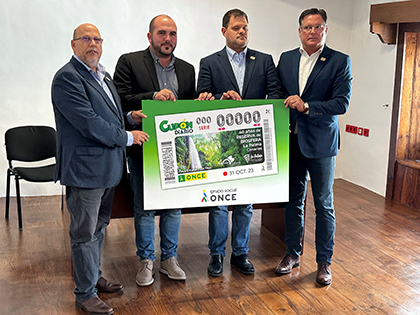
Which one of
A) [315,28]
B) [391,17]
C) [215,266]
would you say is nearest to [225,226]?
[215,266]

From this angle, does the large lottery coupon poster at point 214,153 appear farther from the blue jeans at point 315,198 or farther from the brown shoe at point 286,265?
the brown shoe at point 286,265

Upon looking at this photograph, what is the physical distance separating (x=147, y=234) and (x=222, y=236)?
0.52 meters

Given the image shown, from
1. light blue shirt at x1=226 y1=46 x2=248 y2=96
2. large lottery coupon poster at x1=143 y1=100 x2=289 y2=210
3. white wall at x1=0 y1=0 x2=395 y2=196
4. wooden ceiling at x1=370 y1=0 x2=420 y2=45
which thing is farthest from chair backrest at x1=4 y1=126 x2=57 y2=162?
wooden ceiling at x1=370 y1=0 x2=420 y2=45

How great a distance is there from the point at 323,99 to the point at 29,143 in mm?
2896

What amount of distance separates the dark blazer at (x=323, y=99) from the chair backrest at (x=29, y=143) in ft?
8.59

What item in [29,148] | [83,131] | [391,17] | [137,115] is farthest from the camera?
[391,17]

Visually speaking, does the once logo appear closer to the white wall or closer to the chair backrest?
the chair backrest

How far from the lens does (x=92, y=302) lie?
2.63 m

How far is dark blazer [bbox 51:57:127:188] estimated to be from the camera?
238cm

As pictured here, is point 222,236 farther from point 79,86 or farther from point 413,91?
point 413,91

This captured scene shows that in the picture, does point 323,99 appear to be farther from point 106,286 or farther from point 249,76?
point 106,286

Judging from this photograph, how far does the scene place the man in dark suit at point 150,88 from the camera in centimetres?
288

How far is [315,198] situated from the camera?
3041 mm

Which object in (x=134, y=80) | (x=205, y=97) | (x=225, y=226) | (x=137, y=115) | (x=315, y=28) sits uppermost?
(x=315, y=28)
